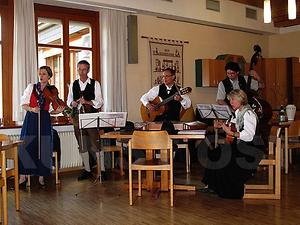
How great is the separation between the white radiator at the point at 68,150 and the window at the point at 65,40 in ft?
2.24

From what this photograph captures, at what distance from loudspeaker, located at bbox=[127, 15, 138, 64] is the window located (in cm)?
52

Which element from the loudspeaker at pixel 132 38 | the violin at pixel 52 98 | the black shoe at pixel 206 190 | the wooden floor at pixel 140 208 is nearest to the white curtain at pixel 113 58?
the loudspeaker at pixel 132 38

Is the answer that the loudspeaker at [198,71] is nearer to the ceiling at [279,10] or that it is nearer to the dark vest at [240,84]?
the ceiling at [279,10]

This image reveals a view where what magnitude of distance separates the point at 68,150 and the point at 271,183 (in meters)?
2.93

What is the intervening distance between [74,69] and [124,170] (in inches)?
71.1

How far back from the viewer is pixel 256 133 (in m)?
4.37

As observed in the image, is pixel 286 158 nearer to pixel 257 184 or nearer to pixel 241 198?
pixel 257 184

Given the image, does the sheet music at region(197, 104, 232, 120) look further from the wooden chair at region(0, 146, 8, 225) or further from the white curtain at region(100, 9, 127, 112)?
the wooden chair at region(0, 146, 8, 225)

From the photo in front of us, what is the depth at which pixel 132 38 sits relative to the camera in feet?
21.5

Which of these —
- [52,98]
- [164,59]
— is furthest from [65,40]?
[164,59]

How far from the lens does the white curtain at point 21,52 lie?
18.0 ft

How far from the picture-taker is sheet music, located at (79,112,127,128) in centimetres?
463

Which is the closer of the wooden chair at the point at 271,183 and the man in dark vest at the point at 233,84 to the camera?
the wooden chair at the point at 271,183

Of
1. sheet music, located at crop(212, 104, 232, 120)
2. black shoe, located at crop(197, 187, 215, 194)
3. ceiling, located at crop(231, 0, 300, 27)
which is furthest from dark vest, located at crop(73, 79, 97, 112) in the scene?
ceiling, located at crop(231, 0, 300, 27)
